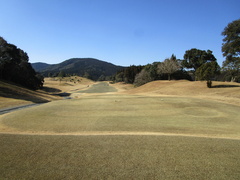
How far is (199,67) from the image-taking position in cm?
3841

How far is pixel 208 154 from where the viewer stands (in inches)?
183

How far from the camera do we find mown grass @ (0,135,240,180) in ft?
12.0

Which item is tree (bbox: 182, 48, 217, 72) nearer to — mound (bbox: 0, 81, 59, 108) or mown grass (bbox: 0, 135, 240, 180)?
mound (bbox: 0, 81, 59, 108)

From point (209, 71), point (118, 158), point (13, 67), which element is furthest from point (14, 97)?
point (209, 71)

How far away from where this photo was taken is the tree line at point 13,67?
41906 millimetres

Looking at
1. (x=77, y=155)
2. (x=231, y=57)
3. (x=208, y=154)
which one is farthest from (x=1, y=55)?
(x=231, y=57)

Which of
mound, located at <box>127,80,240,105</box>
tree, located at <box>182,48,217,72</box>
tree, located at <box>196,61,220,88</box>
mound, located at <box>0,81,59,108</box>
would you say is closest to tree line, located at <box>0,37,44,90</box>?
mound, located at <box>0,81,59,108</box>

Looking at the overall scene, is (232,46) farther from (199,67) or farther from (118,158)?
(118,158)

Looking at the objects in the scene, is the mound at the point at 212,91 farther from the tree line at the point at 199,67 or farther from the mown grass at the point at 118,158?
the mown grass at the point at 118,158

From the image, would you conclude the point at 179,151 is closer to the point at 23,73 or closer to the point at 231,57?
the point at 231,57

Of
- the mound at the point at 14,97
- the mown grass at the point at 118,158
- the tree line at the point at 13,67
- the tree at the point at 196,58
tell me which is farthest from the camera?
the tree at the point at 196,58

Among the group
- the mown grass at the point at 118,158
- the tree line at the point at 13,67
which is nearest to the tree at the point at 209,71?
the mown grass at the point at 118,158

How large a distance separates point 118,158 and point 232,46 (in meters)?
36.5

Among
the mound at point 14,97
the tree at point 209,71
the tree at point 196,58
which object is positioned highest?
the tree at point 196,58
